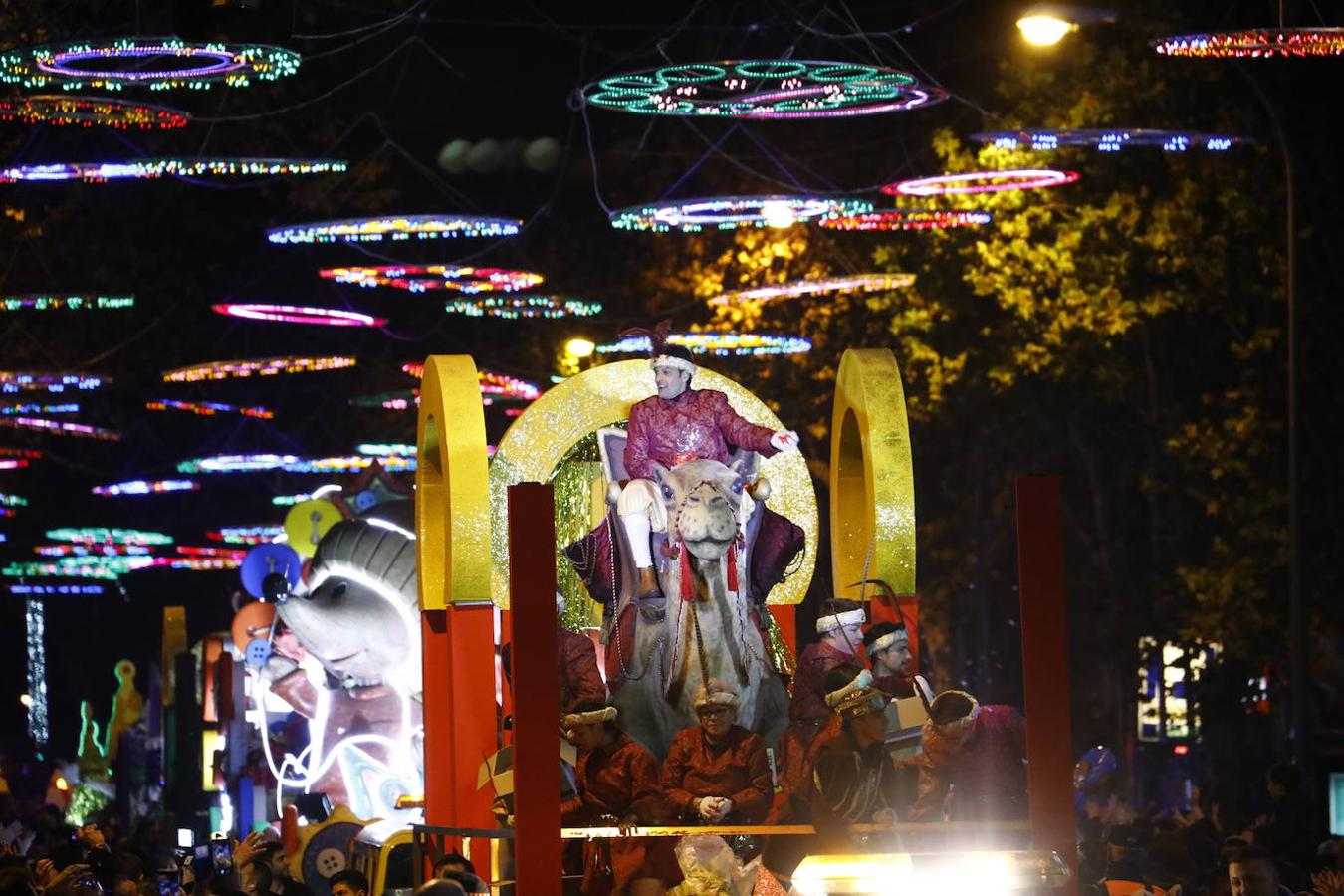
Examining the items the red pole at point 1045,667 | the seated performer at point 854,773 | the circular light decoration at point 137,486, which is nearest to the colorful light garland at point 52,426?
the circular light decoration at point 137,486

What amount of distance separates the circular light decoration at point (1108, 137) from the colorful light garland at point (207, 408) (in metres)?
18.2

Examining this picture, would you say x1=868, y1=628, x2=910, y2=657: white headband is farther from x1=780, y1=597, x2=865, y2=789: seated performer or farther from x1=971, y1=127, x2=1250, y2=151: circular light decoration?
x1=971, y1=127, x2=1250, y2=151: circular light decoration

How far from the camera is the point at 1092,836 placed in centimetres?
1638

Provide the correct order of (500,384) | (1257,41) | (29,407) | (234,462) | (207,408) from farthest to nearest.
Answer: (234,462) → (207,408) → (500,384) → (29,407) → (1257,41)

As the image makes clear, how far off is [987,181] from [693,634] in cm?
1202

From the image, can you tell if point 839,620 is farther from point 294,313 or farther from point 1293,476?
point 294,313

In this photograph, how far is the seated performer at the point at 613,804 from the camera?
522 inches

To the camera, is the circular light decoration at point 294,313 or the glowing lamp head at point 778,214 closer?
the glowing lamp head at point 778,214

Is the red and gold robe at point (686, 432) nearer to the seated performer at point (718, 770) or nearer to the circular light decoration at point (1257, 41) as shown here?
the seated performer at point (718, 770)

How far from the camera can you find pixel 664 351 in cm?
1543

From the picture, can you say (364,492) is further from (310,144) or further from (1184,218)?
(1184,218)

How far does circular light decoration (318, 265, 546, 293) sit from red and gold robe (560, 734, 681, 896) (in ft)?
49.2

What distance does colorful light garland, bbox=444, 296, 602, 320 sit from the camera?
1235 inches

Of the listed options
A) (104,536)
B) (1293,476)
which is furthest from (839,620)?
(104,536)
